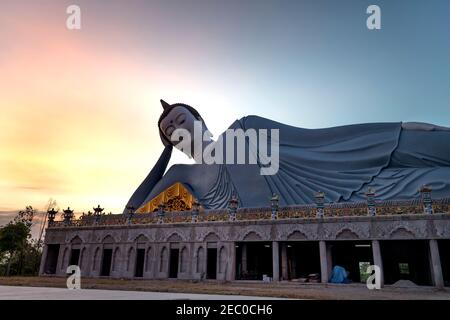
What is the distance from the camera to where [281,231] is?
18.3 m

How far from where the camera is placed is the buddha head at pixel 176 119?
96.1 ft

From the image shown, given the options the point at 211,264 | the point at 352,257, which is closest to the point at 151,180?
the point at 211,264

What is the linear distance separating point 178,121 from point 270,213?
13910 mm

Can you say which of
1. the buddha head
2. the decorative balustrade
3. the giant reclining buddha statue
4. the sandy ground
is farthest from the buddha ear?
the sandy ground

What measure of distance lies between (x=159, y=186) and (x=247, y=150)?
336 inches

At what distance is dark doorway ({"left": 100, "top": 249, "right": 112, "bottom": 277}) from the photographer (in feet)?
73.7

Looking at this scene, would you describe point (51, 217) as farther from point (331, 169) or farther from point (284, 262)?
point (331, 169)

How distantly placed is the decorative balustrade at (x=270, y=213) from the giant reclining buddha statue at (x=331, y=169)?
71.4 inches

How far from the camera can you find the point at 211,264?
2069cm

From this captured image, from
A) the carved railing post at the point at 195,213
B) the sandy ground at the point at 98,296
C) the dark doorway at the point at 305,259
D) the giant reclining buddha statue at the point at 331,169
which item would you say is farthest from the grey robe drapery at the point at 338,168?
the sandy ground at the point at 98,296

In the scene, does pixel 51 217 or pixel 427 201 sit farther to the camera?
pixel 51 217

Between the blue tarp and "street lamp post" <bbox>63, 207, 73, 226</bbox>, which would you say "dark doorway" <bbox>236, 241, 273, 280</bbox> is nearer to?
the blue tarp
